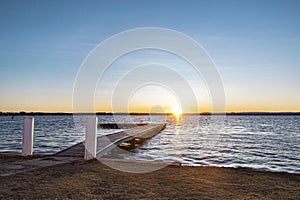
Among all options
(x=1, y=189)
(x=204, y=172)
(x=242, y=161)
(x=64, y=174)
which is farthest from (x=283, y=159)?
(x=1, y=189)

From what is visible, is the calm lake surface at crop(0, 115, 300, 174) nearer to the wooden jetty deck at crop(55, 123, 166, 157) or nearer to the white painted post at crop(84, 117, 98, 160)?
the wooden jetty deck at crop(55, 123, 166, 157)

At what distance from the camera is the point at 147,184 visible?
6305 millimetres

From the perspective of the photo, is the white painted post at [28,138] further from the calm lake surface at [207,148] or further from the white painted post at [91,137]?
the calm lake surface at [207,148]

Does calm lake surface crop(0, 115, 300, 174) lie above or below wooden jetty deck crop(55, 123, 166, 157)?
below

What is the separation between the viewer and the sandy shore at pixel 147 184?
5461 mm

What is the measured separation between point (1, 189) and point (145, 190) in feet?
9.22

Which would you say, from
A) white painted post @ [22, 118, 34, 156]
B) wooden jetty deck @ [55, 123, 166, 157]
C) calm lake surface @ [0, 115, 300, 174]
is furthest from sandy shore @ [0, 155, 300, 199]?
calm lake surface @ [0, 115, 300, 174]

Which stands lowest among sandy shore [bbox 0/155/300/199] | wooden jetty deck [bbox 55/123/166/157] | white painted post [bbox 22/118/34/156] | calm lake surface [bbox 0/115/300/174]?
calm lake surface [bbox 0/115/300/174]

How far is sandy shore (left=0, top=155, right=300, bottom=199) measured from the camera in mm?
5461

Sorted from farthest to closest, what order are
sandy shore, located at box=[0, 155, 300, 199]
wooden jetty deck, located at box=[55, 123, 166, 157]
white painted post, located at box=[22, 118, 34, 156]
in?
wooden jetty deck, located at box=[55, 123, 166, 157] < white painted post, located at box=[22, 118, 34, 156] < sandy shore, located at box=[0, 155, 300, 199]

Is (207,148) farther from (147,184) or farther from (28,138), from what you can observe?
(147,184)

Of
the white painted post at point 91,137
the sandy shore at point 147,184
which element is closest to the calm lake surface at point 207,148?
the white painted post at point 91,137

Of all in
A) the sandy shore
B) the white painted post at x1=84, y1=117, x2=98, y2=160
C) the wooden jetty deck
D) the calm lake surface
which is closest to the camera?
the sandy shore

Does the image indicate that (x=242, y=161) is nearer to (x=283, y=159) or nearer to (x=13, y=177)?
(x=283, y=159)
